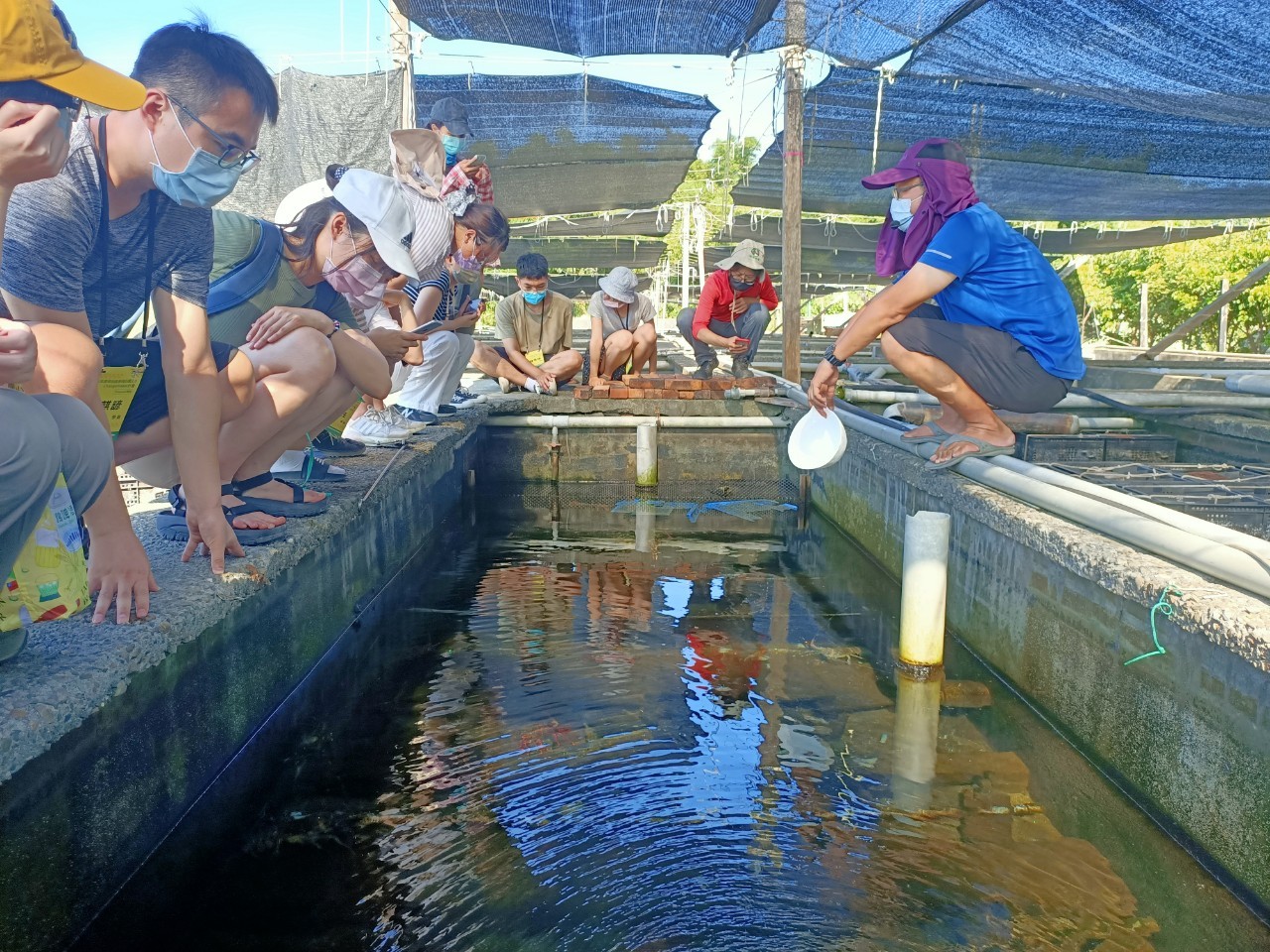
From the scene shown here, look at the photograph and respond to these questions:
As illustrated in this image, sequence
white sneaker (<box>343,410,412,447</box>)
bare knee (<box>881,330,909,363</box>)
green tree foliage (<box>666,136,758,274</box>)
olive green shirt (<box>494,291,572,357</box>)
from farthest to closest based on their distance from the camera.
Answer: green tree foliage (<box>666,136,758,274</box>)
olive green shirt (<box>494,291,572,357</box>)
white sneaker (<box>343,410,412,447</box>)
bare knee (<box>881,330,909,363</box>)

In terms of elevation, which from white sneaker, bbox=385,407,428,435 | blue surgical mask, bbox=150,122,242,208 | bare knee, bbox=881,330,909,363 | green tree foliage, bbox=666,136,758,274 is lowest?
white sneaker, bbox=385,407,428,435

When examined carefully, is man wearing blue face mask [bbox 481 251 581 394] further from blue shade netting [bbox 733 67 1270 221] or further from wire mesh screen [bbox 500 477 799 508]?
blue shade netting [bbox 733 67 1270 221]

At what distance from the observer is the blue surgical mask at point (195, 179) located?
2.32 metres

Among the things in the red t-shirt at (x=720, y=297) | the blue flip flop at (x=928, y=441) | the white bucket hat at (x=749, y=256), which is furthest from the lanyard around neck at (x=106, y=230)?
the red t-shirt at (x=720, y=297)

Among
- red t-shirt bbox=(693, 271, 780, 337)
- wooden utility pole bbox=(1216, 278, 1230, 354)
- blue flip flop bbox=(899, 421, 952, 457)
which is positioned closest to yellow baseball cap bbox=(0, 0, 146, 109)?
blue flip flop bbox=(899, 421, 952, 457)

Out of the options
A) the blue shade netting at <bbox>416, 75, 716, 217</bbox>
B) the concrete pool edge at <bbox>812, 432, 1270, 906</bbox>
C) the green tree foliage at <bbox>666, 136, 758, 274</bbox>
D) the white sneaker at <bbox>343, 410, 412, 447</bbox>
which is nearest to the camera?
the concrete pool edge at <bbox>812, 432, 1270, 906</bbox>

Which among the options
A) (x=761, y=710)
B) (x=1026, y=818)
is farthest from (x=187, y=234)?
(x=1026, y=818)

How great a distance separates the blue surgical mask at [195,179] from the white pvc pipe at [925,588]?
2.45m

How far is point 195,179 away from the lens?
7.71ft

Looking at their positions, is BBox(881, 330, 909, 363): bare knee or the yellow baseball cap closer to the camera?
the yellow baseball cap

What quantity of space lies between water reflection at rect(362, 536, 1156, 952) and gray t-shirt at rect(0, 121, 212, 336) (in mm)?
1532

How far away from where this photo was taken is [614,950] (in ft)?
6.74

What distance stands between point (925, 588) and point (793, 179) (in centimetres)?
523

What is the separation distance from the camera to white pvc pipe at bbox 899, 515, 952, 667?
3.42 m
